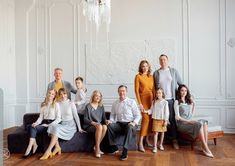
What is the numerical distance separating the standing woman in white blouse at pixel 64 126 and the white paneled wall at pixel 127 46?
6.15 feet

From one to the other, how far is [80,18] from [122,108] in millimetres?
3026

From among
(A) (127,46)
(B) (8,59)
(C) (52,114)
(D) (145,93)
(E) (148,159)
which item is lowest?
(E) (148,159)

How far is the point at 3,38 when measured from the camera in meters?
6.54

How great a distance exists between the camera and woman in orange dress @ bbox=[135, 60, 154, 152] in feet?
15.5

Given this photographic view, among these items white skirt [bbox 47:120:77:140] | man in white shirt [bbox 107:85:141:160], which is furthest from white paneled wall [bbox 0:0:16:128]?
man in white shirt [bbox 107:85:141:160]

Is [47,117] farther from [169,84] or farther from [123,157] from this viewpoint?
[169,84]

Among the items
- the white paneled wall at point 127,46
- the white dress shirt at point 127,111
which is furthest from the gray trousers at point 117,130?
the white paneled wall at point 127,46

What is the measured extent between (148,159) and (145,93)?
116 centimetres

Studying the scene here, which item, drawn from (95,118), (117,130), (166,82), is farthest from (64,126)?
(166,82)

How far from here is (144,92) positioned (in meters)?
4.82

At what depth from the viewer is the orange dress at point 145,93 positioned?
475 centimetres

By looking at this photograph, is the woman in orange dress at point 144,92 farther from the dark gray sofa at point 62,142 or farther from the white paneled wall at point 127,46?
the white paneled wall at point 127,46

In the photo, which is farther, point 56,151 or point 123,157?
point 56,151

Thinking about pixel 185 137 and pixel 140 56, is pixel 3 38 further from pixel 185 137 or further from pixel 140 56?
pixel 185 137
